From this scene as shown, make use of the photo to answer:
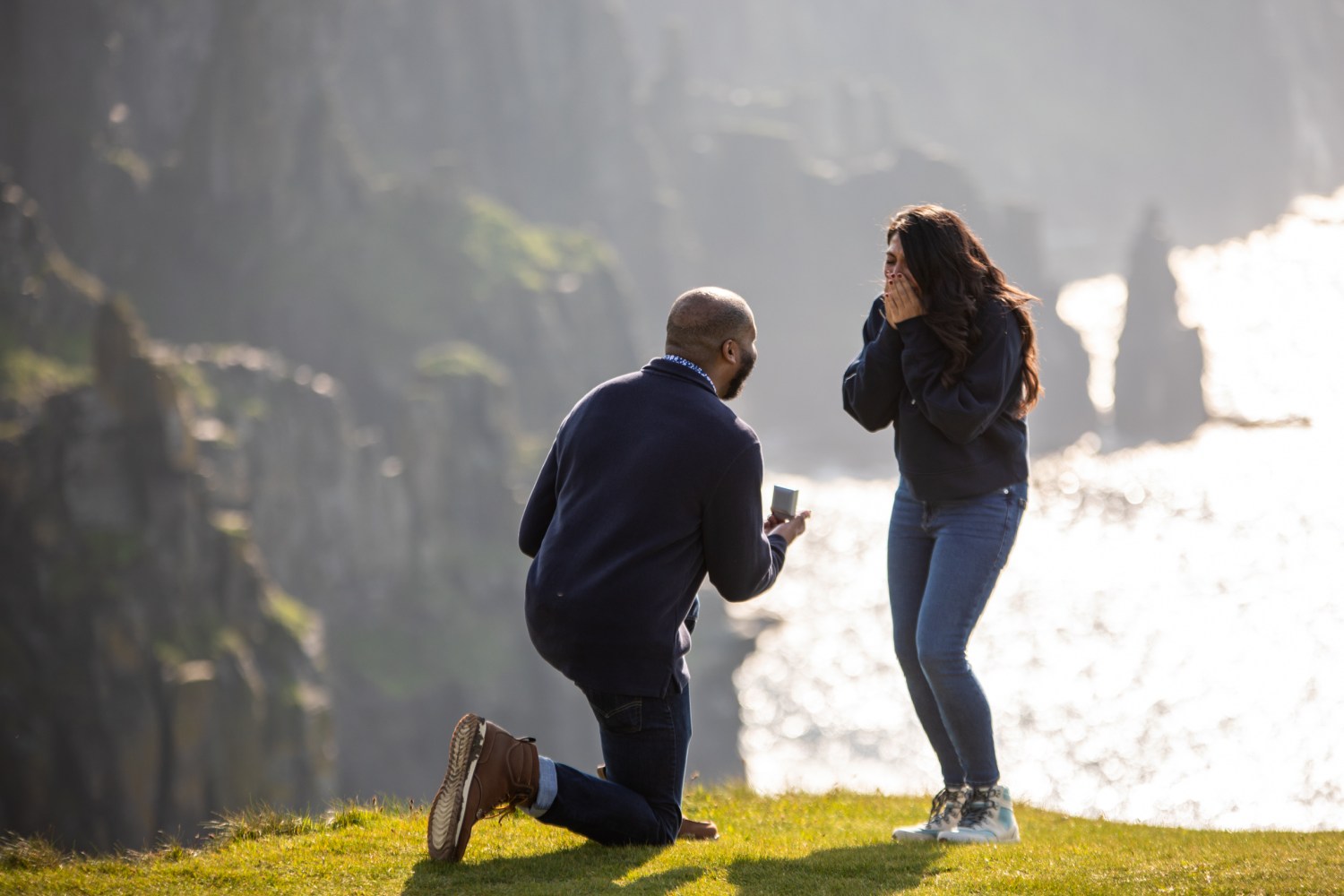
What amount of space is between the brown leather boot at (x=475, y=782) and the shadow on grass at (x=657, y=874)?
0.16 metres

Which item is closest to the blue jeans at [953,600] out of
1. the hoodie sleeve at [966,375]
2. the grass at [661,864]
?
the hoodie sleeve at [966,375]

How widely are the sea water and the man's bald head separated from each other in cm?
3816

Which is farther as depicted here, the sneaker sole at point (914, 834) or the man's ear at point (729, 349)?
the sneaker sole at point (914, 834)

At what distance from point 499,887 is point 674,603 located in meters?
1.65

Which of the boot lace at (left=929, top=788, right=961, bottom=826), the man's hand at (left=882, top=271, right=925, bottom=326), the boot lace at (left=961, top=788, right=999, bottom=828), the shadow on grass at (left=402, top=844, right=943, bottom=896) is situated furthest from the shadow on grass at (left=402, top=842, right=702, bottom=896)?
the man's hand at (left=882, top=271, right=925, bottom=326)

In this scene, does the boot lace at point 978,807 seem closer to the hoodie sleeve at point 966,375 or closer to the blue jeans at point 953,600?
the blue jeans at point 953,600

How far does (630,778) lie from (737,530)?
1.53 metres

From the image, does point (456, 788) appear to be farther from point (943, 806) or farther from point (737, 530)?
point (943, 806)

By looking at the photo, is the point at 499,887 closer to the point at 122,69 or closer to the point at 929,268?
the point at 929,268

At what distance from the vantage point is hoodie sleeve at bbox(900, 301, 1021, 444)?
6805 millimetres

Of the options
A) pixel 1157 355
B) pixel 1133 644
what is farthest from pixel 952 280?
pixel 1157 355

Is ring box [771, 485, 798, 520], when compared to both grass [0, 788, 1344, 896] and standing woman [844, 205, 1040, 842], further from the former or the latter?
grass [0, 788, 1344, 896]

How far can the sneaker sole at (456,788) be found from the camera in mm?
6012

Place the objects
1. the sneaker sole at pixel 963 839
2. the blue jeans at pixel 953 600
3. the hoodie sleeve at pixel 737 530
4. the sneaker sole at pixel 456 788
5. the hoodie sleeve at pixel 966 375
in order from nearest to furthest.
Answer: the sneaker sole at pixel 456 788, the hoodie sleeve at pixel 737 530, the hoodie sleeve at pixel 966 375, the sneaker sole at pixel 963 839, the blue jeans at pixel 953 600
